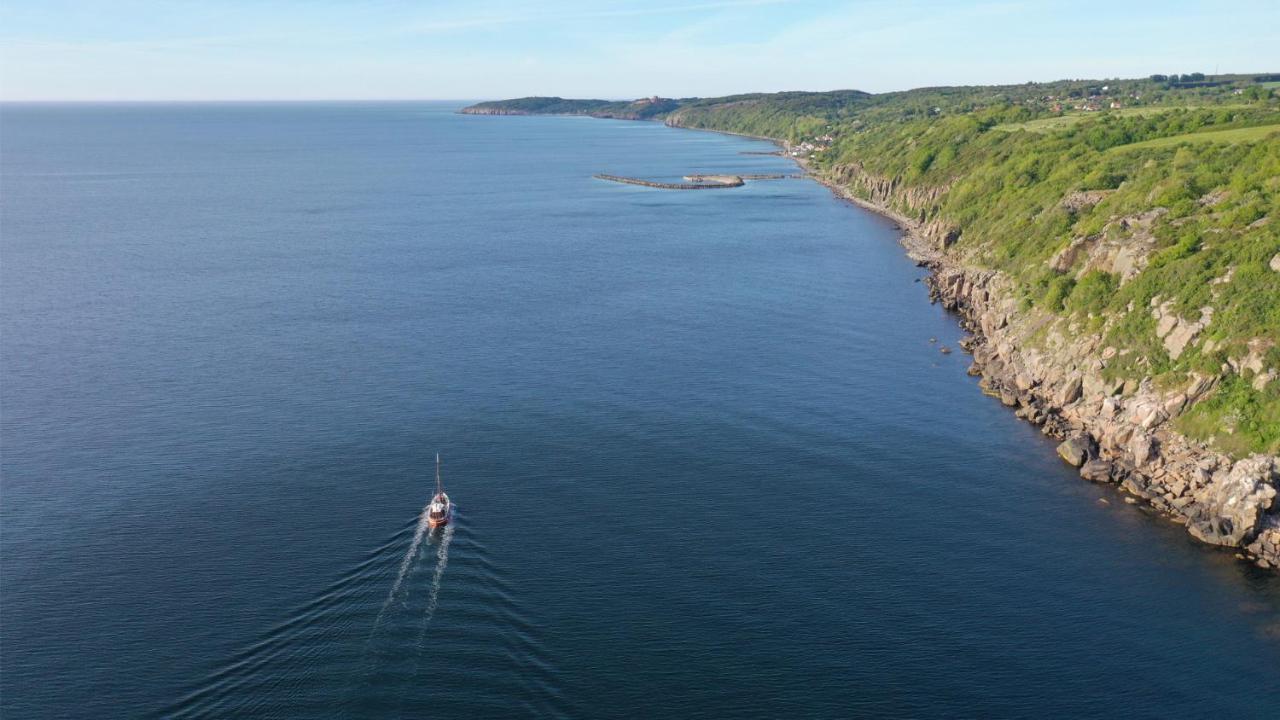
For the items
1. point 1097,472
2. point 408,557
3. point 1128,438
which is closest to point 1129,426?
point 1128,438

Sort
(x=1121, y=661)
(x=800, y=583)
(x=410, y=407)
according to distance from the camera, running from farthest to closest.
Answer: (x=410, y=407), (x=800, y=583), (x=1121, y=661)

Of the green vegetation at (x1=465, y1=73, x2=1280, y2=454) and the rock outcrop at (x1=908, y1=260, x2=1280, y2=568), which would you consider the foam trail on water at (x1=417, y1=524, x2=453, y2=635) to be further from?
the green vegetation at (x1=465, y1=73, x2=1280, y2=454)

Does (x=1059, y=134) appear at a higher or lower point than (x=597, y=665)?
higher

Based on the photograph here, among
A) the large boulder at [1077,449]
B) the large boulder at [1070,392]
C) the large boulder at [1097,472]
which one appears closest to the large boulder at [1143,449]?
the large boulder at [1097,472]

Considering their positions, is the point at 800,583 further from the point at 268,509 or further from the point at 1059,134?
the point at 1059,134

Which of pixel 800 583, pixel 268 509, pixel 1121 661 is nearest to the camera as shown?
pixel 1121 661

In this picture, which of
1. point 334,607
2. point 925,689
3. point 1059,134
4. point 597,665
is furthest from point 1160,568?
point 1059,134
